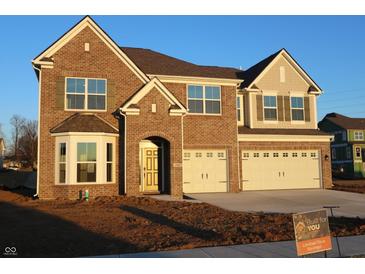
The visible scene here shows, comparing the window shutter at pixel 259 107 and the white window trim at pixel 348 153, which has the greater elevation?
the window shutter at pixel 259 107

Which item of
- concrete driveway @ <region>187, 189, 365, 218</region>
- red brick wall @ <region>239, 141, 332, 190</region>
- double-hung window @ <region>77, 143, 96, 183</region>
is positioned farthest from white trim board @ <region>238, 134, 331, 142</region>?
double-hung window @ <region>77, 143, 96, 183</region>

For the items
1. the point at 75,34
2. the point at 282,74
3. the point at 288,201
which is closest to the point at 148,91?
the point at 75,34

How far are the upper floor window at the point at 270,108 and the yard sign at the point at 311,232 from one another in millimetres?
16882

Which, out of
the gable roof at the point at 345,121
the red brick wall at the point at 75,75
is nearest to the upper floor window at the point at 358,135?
the gable roof at the point at 345,121

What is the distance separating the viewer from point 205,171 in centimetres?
2150

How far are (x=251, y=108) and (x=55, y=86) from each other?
1137 centimetres

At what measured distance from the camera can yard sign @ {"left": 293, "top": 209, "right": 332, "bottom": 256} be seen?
712cm

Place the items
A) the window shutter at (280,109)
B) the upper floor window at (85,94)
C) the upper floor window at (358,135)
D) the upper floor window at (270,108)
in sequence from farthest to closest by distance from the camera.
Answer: the upper floor window at (358,135) < the window shutter at (280,109) < the upper floor window at (270,108) < the upper floor window at (85,94)

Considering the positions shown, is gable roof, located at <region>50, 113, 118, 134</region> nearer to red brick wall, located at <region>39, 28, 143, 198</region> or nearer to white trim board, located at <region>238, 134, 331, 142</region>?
red brick wall, located at <region>39, 28, 143, 198</region>

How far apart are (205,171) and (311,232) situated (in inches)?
561

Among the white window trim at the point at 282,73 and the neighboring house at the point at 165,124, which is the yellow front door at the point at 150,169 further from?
the white window trim at the point at 282,73

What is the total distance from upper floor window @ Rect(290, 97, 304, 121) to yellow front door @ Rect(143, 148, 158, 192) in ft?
31.2

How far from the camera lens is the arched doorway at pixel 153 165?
66.4ft

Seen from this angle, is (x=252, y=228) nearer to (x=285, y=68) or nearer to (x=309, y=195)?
(x=309, y=195)
